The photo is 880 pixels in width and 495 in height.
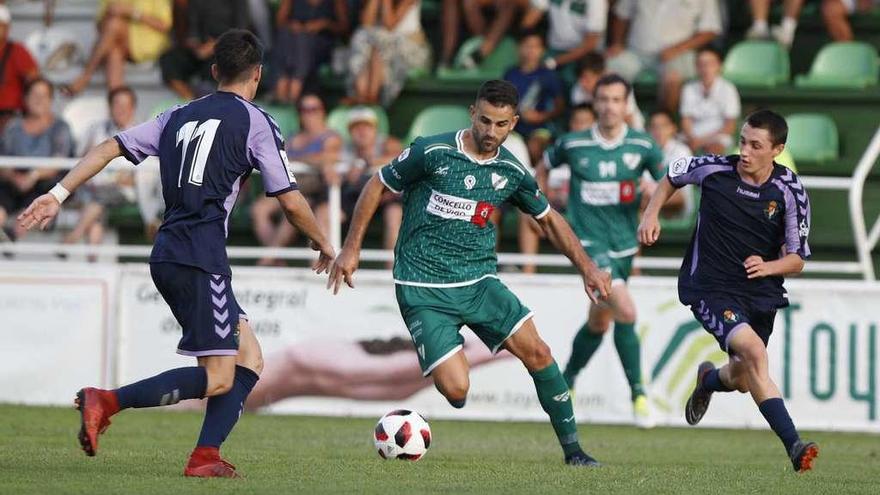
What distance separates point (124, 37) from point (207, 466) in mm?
10745

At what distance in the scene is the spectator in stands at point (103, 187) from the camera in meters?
14.7

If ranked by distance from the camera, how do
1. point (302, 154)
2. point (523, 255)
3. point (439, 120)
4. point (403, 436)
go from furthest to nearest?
point (439, 120)
point (302, 154)
point (523, 255)
point (403, 436)

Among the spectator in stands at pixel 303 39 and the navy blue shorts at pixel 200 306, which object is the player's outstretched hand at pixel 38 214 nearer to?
the navy blue shorts at pixel 200 306

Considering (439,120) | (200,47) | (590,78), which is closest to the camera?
(590,78)

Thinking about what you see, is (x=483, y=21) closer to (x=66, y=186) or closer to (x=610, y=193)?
(x=610, y=193)

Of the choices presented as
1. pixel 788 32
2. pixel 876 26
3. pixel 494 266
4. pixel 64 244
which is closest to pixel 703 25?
pixel 788 32

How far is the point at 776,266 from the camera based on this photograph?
346 inches

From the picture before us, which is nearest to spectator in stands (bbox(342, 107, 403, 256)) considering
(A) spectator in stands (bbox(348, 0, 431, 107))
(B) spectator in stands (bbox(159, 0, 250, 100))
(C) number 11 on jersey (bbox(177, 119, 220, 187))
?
(A) spectator in stands (bbox(348, 0, 431, 107))

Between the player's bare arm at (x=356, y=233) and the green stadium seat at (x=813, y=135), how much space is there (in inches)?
325

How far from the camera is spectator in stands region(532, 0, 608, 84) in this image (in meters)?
16.1

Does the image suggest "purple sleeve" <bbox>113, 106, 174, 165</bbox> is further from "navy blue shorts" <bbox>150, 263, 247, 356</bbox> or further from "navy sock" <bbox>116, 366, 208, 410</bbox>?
"navy sock" <bbox>116, 366, 208, 410</bbox>

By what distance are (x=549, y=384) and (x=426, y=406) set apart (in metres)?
5.17

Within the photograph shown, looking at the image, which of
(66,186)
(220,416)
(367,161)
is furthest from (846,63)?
(66,186)

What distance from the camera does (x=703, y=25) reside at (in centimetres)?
1609
